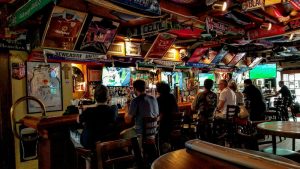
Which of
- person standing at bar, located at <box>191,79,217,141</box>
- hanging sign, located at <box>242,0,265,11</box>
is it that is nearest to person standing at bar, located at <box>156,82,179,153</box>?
person standing at bar, located at <box>191,79,217,141</box>

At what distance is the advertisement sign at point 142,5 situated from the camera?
3062 mm

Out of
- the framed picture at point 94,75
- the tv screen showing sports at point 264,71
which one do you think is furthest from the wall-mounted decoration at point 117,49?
the tv screen showing sports at point 264,71

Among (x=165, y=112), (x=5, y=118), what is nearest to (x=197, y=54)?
(x=165, y=112)

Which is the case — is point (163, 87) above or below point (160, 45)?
below

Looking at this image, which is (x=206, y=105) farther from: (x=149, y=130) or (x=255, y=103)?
(x=255, y=103)

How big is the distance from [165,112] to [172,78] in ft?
16.8

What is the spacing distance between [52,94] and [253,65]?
34.2 ft

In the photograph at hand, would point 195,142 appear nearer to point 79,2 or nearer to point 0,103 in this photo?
point 79,2

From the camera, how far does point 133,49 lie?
7.34 m

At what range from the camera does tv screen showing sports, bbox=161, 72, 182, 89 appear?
926 cm

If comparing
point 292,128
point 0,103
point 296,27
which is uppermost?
point 296,27

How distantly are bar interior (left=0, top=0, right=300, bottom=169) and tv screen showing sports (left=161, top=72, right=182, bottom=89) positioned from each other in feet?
0.21

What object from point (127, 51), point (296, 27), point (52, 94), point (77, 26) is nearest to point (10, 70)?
point (52, 94)

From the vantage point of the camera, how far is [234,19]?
257 inches
